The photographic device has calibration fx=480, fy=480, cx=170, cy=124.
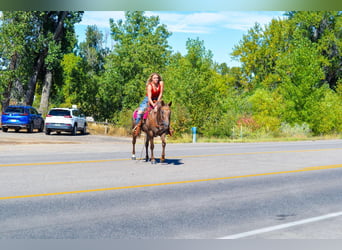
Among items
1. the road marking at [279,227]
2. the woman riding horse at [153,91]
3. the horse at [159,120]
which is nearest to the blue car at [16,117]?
the woman riding horse at [153,91]

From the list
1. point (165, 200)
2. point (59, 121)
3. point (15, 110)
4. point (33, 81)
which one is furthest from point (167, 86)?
point (165, 200)

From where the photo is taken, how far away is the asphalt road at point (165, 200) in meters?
6.72

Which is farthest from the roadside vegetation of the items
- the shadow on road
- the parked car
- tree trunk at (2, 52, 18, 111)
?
the shadow on road

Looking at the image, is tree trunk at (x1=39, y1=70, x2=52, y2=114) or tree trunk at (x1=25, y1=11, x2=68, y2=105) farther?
tree trunk at (x1=25, y1=11, x2=68, y2=105)

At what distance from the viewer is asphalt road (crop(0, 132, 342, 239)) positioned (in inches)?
265

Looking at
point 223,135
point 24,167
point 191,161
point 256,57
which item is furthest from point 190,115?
point 256,57

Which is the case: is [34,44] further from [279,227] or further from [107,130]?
[279,227]

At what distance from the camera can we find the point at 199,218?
24.7ft

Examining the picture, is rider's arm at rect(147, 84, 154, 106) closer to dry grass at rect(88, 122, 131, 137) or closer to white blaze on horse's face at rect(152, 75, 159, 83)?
white blaze on horse's face at rect(152, 75, 159, 83)

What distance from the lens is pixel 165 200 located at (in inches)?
354

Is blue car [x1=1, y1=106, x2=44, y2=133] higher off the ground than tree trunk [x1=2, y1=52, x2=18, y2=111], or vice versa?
tree trunk [x1=2, y1=52, x2=18, y2=111]

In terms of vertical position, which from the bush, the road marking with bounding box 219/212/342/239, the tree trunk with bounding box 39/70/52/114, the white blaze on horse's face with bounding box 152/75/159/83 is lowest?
the road marking with bounding box 219/212/342/239

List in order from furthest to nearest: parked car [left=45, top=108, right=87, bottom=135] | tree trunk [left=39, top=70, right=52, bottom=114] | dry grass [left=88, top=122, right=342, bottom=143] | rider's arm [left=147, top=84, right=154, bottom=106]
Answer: tree trunk [left=39, top=70, right=52, bottom=114]
parked car [left=45, top=108, right=87, bottom=135]
dry grass [left=88, top=122, right=342, bottom=143]
rider's arm [left=147, top=84, right=154, bottom=106]

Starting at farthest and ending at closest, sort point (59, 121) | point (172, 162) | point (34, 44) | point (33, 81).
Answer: point (33, 81), point (34, 44), point (59, 121), point (172, 162)
